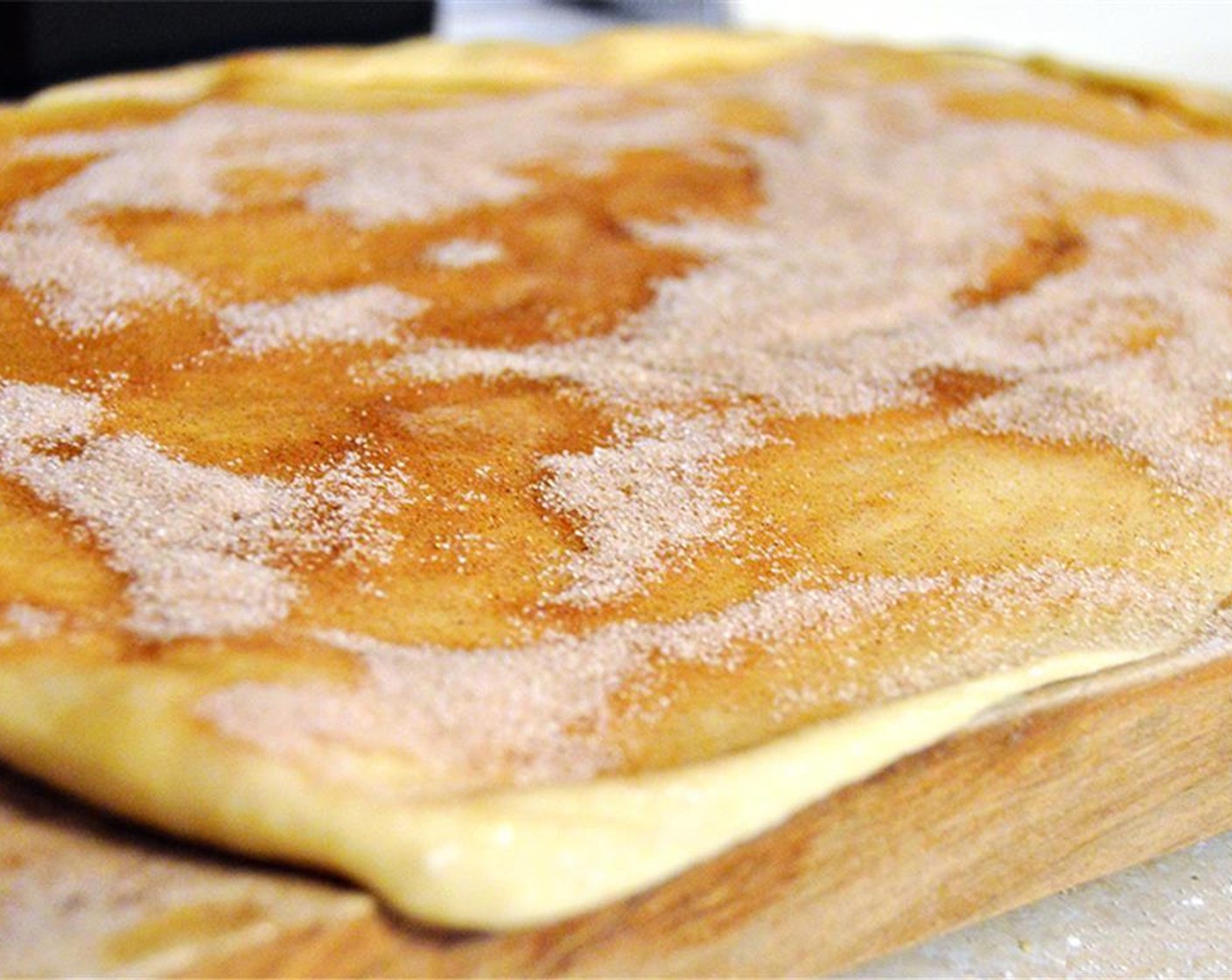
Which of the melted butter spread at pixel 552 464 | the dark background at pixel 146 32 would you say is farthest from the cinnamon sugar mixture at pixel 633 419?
the dark background at pixel 146 32

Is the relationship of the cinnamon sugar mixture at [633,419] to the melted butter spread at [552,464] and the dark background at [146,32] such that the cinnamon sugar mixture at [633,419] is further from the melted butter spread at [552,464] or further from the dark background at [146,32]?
the dark background at [146,32]

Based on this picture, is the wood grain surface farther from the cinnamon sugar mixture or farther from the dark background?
the dark background

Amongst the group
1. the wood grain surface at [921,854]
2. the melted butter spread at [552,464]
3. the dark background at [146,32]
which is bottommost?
the wood grain surface at [921,854]

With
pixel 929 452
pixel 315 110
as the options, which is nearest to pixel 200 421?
pixel 929 452

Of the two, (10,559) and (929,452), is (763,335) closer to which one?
(929,452)

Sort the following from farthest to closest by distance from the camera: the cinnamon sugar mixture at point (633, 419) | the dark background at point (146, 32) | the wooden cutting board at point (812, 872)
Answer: the dark background at point (146, 32), the cinnamon sugar mixture at point (633, 419), the wooden cutting board at point (812, 872)

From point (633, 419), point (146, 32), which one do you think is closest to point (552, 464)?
point (633, 419)

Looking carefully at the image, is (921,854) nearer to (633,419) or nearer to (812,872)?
(812,872)
